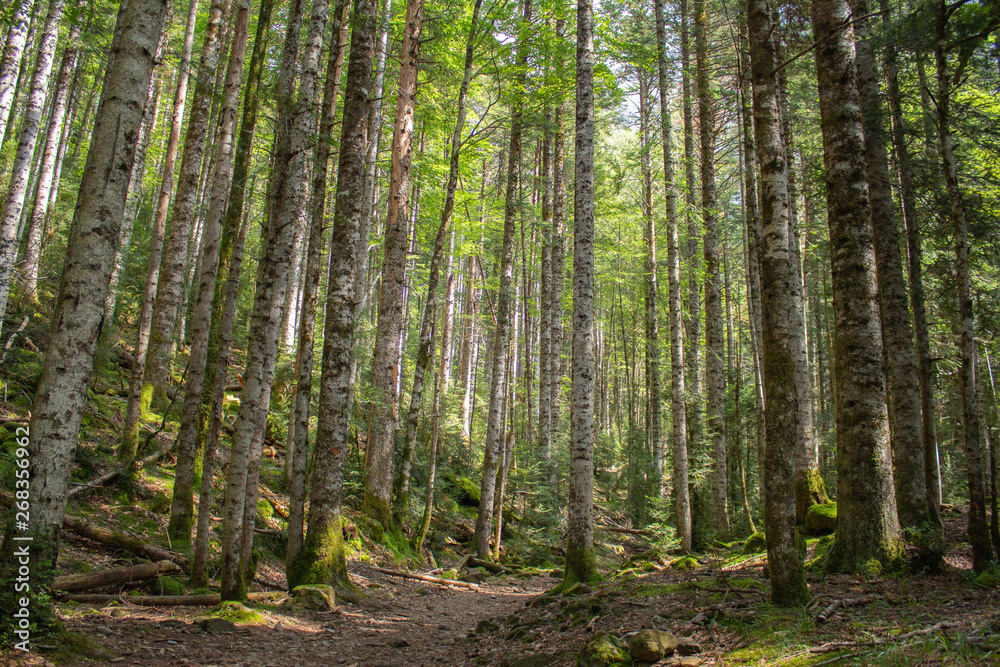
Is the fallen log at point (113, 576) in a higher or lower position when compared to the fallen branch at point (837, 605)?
lower

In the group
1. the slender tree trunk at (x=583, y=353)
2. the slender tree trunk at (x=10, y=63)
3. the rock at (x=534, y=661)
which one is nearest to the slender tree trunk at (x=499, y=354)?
the slender tree trunk at (x=583, y=353)

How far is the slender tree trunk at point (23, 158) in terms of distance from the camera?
8922mm

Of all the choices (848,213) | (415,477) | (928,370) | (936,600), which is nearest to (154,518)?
(415,477)

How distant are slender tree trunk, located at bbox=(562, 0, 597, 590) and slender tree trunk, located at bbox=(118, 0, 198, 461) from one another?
6817 millimetres

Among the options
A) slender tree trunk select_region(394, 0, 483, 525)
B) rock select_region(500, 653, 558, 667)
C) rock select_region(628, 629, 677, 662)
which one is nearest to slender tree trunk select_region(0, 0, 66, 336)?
slender tree trunk select_region(394, 0, 483, 525)

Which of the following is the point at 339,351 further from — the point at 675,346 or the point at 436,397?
the point at 675,346

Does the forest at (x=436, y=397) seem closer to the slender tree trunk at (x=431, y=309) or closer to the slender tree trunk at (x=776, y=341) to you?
the slender tree trunk at (x=776, y=341)

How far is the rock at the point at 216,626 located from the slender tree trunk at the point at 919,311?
338 inches

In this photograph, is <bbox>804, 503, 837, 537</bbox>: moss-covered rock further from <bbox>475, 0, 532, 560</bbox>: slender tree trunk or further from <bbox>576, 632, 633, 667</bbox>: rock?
<bbox>576, 632, 633, 667</bbox>: rock

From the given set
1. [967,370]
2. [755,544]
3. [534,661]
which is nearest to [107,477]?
[534,661]

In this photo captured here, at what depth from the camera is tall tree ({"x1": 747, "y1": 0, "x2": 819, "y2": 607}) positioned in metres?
4.62

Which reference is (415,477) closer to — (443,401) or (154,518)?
(443,401)

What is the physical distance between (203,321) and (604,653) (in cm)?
664

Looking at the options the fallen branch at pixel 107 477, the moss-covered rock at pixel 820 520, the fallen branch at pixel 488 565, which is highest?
the fallen branch at pixel 107 477
